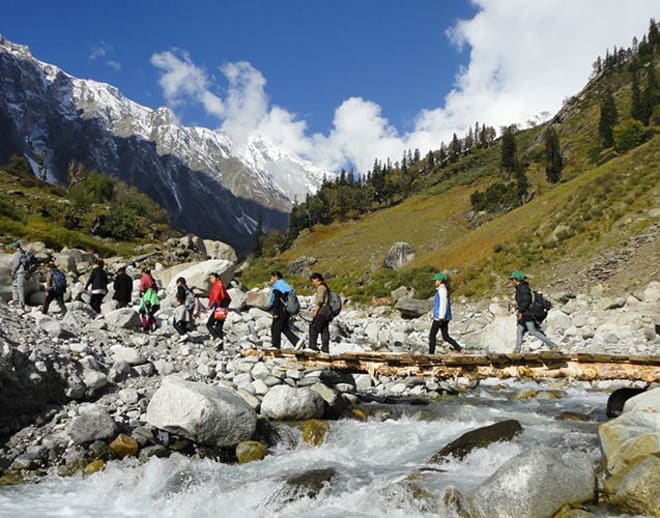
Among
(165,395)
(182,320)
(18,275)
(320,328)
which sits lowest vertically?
(165,395)

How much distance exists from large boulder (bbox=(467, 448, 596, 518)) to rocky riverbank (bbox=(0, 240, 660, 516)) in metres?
0.07

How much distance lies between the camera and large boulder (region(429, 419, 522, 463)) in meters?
9.33

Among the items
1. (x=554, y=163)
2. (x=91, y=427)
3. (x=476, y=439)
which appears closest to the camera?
(x=91, y=427)

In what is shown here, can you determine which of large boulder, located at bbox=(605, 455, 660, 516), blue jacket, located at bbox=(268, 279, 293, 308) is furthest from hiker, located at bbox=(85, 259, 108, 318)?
large boulder, located at bbox=(605, 455, 660, 516)

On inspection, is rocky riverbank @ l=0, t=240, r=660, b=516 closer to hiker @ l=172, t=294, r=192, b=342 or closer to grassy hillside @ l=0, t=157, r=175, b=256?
hiker @ l=172, t=294, r=192, b=342

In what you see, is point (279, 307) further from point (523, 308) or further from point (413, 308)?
point (413, 308)

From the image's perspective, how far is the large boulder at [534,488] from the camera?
655cm

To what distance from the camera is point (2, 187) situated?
6500 cm

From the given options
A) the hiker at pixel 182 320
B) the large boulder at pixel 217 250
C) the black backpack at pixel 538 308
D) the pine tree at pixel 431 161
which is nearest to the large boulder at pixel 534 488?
the black backpack at pixel 538 308

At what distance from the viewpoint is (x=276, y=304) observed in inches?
591

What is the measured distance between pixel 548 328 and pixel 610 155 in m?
62.3

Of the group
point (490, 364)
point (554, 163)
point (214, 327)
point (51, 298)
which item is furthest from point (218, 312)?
point (554, 163)

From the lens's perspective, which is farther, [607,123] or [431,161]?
[431,161]

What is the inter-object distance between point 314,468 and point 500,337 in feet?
49.9
